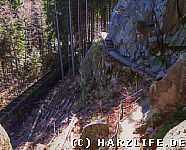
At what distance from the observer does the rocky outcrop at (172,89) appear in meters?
8.54

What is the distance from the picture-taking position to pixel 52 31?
119ft

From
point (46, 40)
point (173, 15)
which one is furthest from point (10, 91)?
point (173, 15)

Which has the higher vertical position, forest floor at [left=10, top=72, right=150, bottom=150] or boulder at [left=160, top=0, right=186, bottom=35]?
boulder at [left=160, top=0, right=186, bottom=35]

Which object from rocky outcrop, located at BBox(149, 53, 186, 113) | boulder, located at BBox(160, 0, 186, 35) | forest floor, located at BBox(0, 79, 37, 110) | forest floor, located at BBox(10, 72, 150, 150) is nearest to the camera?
rocky outcrop, located at BBox(149, 53, 186, 113)

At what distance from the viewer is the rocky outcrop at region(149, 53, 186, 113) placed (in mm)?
8539

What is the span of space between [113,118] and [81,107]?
605 centimetres

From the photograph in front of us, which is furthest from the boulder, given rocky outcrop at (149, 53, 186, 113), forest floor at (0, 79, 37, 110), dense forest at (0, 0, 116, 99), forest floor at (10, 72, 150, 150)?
forest floor at (0, 79, 37, 110)

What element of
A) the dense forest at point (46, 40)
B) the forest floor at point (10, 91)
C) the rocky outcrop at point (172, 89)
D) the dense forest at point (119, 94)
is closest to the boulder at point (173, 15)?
the dense forest at point (119, 94)

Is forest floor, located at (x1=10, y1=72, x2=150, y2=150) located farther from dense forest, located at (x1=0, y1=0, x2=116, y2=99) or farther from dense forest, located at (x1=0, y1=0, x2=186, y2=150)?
dense forest, located at (x1=0, y1=0, x2=116, y2=99)

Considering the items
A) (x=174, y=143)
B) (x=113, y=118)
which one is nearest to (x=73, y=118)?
(x=113, y=118)

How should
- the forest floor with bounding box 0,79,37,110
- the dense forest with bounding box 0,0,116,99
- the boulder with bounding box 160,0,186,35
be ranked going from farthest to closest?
the dense forest with bounding box 0,0,116,99 < the forest floor with bounding box 0,79,37,110 < the boulder with bounding box 160,0,186,35

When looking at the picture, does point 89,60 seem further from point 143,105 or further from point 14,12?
point 14,12

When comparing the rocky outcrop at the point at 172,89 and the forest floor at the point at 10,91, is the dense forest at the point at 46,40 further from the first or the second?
the rocky outcrop at the point at 172,89

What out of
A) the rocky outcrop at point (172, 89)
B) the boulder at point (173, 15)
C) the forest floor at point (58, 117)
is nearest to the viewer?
the rocky outcrop at point (172, 89)
